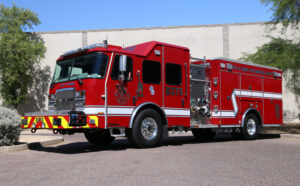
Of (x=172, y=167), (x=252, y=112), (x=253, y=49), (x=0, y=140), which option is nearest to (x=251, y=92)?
(x=252, y=112)

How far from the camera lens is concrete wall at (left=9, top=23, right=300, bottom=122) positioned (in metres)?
27.1

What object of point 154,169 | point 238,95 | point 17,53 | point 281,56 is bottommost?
point 154,169

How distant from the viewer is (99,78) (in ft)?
29.1

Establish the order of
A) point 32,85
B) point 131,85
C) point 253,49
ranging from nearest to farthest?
1. point 131,85
2. point 253,49
3. point 32,85

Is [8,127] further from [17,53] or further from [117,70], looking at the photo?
[17,53]

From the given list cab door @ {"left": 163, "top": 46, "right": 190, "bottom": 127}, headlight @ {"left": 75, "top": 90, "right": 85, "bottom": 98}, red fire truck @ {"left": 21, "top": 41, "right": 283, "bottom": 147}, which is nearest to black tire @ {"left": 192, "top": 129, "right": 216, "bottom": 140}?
red fire truck @ {"left": 21, "top": 41, "right": 283, "bottom": 147}

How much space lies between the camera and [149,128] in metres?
9.85

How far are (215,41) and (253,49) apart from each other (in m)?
3.05

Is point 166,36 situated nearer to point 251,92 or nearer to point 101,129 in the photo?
point 251,92

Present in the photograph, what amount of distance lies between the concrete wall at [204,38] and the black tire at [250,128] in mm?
14703

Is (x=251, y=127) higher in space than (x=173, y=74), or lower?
lower

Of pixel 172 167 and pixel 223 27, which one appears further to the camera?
pixel 223 27

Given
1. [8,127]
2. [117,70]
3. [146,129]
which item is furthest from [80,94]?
[8,127]

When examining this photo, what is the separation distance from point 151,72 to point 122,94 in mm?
1283
